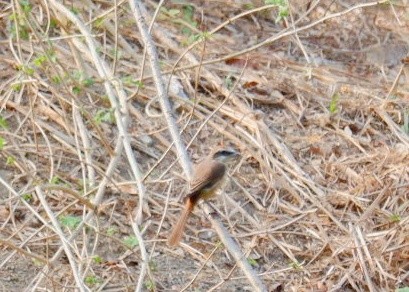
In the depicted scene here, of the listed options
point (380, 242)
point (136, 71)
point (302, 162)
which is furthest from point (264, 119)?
point (380, 242)

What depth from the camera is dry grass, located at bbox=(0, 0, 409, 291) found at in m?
6.73

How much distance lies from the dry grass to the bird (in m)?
0.13

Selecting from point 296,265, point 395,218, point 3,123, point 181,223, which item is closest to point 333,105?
point 395,218

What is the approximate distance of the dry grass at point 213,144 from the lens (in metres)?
6.73

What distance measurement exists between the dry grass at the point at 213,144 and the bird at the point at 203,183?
133 millimetres

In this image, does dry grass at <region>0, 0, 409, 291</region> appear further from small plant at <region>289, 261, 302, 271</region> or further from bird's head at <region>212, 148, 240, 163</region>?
bird's head at <region>212, 148, 240, 163</region>

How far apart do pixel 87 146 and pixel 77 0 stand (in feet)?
6.74

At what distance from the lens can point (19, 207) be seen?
712 cm

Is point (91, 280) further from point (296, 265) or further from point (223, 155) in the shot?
point (296, 265)

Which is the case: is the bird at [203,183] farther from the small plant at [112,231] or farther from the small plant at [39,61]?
the small plant at [39,61]

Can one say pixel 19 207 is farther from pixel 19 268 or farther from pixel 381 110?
pixel 381 110

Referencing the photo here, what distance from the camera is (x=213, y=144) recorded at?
8156 millimetres

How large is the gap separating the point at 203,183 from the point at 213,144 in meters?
2.18

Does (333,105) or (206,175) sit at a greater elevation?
(206,175)
